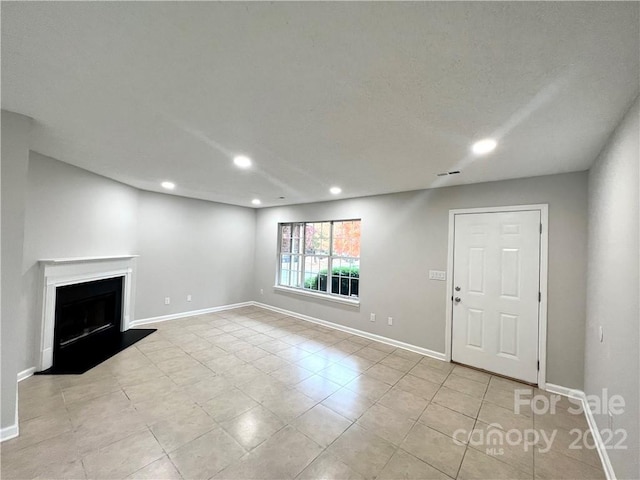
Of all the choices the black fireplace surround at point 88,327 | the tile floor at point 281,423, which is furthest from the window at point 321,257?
the black fireplace surround at point 88,327

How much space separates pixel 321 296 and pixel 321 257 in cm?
80

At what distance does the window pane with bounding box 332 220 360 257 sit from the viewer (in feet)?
15.4

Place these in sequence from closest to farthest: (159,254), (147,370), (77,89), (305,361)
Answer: (77,89)
(147,370)
(305,361)
(159,254)

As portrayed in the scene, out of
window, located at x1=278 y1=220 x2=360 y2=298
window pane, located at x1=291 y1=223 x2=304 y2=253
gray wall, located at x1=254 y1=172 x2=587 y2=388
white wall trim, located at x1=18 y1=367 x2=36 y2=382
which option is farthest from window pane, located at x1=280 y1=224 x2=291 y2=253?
white wall trim, located at x1=18 y1=367 x2=36 y2=382

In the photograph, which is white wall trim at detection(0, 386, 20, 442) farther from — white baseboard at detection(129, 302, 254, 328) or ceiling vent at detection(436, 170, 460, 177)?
ceiling vent at detection(436, 170, 460, 177)

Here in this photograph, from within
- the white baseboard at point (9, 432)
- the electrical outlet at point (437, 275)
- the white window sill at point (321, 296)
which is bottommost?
the white baseboard at point (9, 432)

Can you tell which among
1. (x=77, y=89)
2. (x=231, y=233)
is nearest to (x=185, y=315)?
(x=231, y=233)

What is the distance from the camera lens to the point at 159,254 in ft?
15.7

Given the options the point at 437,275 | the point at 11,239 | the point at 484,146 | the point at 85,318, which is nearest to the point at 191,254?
the point at 85,318

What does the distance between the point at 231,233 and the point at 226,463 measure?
Answer: 472 centimetres

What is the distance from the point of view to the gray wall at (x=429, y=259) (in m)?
2.74

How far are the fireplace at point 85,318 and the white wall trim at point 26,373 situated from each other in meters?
0.23

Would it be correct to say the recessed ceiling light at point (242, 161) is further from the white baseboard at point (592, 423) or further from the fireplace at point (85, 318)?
the white baseboard at point (592, 423)

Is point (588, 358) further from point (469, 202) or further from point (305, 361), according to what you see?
point (305, 361)
